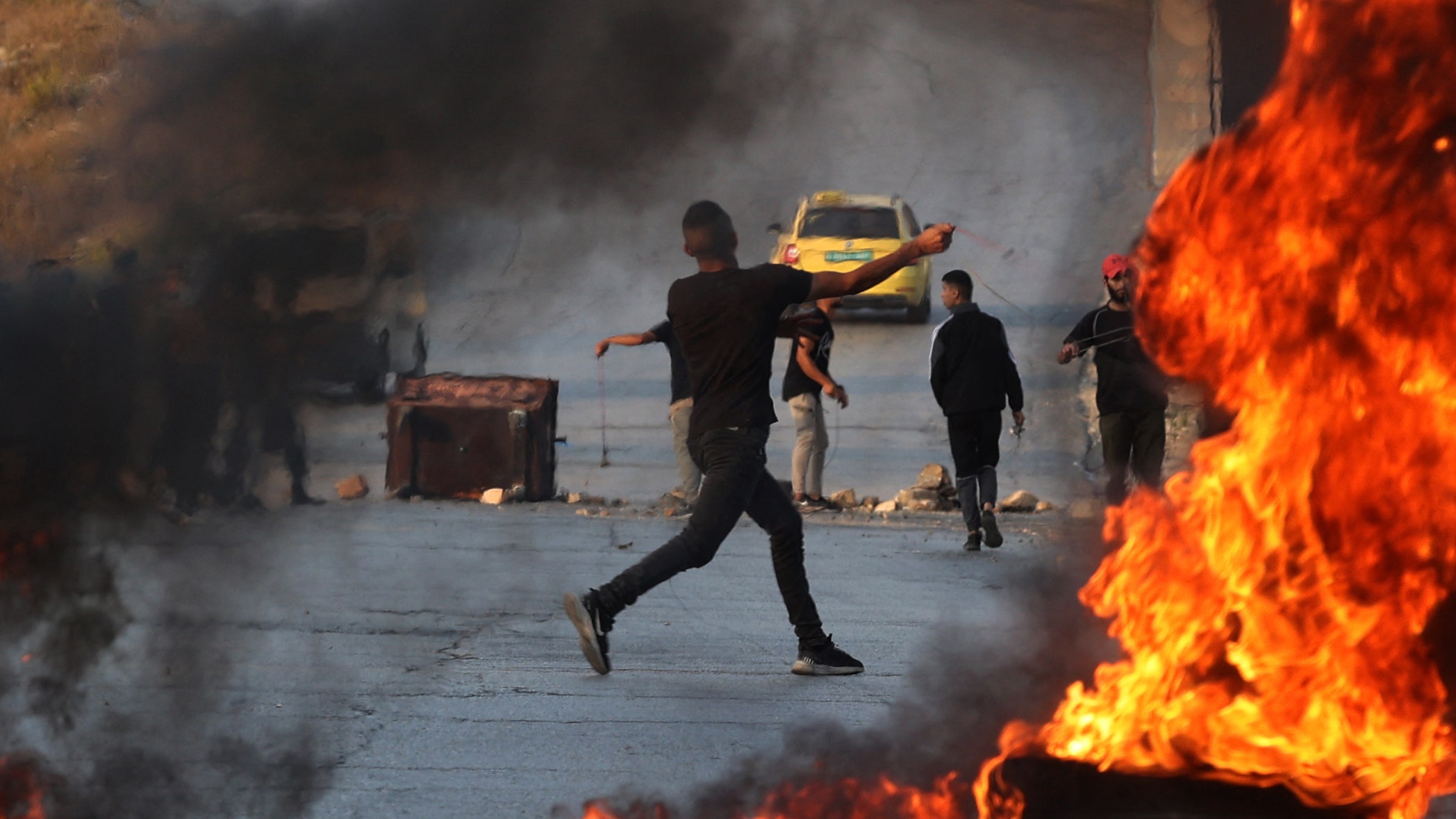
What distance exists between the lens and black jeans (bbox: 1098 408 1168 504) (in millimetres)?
8953

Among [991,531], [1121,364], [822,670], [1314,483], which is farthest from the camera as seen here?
[991,531]

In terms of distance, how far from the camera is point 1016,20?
748cm

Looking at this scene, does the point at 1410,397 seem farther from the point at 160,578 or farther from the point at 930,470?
the point at 930,470

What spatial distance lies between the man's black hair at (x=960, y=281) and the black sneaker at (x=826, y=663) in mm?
4112

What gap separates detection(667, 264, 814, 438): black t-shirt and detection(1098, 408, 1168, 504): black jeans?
3569mm

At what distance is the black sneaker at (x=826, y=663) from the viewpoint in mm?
5977

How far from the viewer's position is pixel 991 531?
9.68 metres

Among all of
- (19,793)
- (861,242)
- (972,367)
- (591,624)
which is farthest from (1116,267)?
(861,242)

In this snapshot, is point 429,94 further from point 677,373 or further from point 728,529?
point 677,373

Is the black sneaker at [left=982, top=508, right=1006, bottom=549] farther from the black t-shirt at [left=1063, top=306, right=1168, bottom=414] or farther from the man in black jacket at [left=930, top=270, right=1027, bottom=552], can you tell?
the black t-shirt at [left=1063, top=306, right=1168, bottom=414]

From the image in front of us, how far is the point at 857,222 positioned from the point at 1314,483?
12853mm

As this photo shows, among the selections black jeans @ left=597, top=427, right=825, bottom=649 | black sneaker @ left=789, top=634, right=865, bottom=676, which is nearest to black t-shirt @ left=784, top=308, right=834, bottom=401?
black jeans @ left=597, top=427, right=825, bottom=649

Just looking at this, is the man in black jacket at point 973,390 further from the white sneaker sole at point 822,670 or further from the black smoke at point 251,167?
the black smoke at point 251,167

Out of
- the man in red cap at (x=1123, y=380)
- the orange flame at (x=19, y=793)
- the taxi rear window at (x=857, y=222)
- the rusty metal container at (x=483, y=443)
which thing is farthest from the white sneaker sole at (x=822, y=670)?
the taxi rear window at (x=857, y=222)
